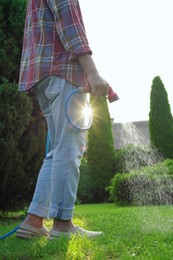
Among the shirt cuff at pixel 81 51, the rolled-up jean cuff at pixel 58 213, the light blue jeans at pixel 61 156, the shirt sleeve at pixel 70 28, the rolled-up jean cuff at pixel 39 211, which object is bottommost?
the rolled-up jean cuff at pixel 39 211

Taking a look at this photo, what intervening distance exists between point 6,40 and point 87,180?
10.0 metres

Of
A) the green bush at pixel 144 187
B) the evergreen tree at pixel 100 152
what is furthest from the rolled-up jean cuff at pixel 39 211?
the evergreen tree at pixel 100 152

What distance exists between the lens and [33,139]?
4.69 metres

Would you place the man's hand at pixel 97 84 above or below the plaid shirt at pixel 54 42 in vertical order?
below

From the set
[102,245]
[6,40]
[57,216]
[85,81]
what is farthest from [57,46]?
[6,40]

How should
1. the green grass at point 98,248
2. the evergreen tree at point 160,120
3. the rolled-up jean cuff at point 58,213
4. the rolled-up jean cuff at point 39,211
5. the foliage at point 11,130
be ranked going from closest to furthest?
the green grass at point 98,248 < the rolled-up jean cuff at point 58,213 < the rolled-up jean cuff at point 39,211 < the foliage at point 11,130 < the evergreen tree at point 160,120

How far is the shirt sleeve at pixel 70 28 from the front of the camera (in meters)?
2.33

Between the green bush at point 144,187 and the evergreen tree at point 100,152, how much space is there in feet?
16.2

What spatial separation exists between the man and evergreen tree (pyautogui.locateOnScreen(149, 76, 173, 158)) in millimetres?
11135

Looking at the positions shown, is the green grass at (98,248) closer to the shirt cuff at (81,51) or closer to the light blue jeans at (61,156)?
the light blue jeans at (61,156)

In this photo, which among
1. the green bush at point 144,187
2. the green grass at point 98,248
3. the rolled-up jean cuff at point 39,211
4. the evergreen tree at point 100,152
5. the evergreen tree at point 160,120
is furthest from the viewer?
the evergreen tree at point 100,152

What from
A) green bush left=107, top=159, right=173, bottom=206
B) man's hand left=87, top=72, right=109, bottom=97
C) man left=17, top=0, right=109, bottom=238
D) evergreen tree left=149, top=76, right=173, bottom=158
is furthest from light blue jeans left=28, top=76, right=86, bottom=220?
evergreen tree left=149, top=76, right=173, bottom=158

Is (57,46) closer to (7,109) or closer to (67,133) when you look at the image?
(67,133)

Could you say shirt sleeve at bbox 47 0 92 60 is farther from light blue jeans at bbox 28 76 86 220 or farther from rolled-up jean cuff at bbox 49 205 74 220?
rolled-up jean cuff at bbox 49 205 74 220
